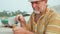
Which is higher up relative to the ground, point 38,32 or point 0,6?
point 0,6

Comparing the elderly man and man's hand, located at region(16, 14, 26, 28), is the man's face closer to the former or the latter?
the elderly man

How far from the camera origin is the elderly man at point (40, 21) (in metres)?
1.19

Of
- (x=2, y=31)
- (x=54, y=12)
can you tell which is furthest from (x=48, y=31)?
(x=2, y=31)

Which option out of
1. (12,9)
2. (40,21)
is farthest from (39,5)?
(12,9)

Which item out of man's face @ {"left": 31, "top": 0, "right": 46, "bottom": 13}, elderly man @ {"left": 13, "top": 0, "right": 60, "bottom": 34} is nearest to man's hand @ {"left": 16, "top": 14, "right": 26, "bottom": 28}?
elderly man @ {"left": 13, "top": 0, "right": 60, "bottom": 34}

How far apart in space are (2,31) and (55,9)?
1.71 ft

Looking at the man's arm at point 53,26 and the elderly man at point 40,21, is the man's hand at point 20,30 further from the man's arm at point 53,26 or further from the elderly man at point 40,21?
the man's arm at point 53,26

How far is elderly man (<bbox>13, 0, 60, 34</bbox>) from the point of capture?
1186 millimetres

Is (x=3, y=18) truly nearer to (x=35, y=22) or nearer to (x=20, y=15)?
(x=20, y=15)

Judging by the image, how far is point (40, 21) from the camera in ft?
4.05

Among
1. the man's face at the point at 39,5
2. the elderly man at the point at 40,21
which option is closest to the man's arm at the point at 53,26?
Answer: the elderly man at the point at 40,21

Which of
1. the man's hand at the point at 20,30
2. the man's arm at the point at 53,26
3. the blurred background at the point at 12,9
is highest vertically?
the blurred background at the point at 12,9

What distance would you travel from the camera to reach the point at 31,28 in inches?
49.9

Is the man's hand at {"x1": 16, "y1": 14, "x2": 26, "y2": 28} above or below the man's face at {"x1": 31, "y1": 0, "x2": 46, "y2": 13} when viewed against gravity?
below
